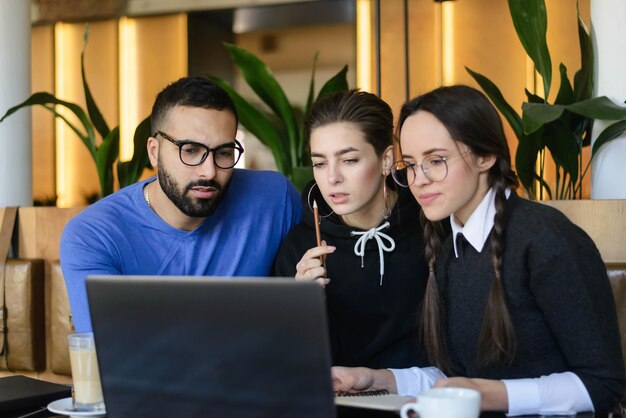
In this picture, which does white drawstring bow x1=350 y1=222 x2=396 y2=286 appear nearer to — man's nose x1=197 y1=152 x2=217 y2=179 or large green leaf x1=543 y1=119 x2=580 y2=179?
man's nose x1=197 y1=152 x2=217 y2=179

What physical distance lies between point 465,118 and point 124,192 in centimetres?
89

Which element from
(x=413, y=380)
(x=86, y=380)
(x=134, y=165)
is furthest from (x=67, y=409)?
(x=134, y=165)

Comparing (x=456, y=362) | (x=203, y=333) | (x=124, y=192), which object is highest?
(x=124, y=192)

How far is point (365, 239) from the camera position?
5.26 ft

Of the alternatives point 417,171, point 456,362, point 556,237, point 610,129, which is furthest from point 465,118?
point 610,129

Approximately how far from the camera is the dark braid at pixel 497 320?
1227mm

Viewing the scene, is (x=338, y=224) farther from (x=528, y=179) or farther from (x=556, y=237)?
(x=528, y=179)

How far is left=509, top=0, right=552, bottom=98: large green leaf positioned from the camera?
7.43ft

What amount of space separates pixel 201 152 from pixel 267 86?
124 centimetres

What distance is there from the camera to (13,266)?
2.67 metres

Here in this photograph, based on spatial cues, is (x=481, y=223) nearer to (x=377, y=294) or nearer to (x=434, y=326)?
(x=434, y=326)

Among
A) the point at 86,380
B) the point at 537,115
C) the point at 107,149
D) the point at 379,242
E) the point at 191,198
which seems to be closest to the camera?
the point at 86,380

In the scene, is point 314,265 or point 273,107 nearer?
point 314,265

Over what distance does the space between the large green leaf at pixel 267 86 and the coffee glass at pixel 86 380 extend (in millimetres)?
1828
